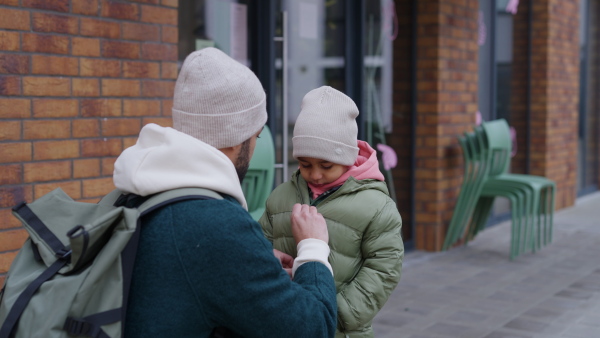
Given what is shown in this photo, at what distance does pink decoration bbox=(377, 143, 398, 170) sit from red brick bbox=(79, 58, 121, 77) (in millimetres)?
3036

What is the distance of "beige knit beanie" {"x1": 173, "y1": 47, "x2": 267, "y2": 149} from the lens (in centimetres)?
177

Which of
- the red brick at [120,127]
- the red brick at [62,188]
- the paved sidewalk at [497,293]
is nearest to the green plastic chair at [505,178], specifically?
the paved sidewalk at [497,293]

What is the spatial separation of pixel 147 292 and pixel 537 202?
5.72 metres

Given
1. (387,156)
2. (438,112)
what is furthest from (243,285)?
(438,112)

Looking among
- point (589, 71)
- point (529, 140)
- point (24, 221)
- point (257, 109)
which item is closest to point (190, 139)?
point (257, 109)

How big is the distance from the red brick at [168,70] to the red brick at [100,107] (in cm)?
33

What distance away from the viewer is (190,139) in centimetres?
169

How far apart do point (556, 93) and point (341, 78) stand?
4090mm

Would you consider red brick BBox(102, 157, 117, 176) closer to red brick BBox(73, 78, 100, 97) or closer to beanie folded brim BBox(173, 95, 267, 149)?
red brick BBox(73, 78, 100, 97)

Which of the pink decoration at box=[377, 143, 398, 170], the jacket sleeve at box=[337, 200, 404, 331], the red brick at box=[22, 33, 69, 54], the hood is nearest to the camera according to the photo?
the hood

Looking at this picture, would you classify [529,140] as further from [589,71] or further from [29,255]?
[29,255]

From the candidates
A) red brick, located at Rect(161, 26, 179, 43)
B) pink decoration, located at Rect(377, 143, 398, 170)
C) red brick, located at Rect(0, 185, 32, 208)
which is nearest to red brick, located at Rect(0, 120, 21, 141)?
red brick, located at Rect(0, 185, 32, 208)

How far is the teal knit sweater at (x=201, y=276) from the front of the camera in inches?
61.9

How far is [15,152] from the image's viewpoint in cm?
→ 342
